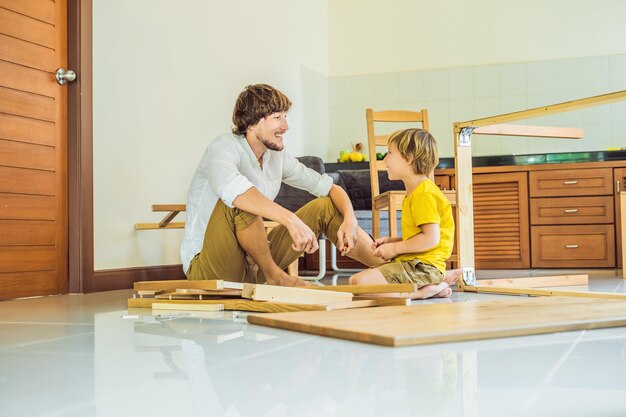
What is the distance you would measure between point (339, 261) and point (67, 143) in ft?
9.02

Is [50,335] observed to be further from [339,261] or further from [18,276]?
[339,261]

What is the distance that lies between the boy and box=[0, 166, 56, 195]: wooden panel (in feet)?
5.01

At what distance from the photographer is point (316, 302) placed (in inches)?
91.8

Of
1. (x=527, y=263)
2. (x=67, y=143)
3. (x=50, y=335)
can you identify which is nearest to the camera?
(x=50, y=335)

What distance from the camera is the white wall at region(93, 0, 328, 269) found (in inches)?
154

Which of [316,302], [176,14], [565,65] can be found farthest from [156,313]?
[565,65]

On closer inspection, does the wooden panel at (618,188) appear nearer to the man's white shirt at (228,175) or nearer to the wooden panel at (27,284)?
the man's white shirt at (228,175)

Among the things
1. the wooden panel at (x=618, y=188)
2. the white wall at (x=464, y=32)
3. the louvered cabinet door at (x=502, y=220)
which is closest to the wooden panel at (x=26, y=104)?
the louvered cabinet door at (x=502, y=220)

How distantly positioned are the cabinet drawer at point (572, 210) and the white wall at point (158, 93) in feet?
7.00

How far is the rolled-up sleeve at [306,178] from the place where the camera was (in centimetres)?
309

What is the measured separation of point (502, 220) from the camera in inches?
230

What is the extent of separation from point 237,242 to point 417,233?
723mm

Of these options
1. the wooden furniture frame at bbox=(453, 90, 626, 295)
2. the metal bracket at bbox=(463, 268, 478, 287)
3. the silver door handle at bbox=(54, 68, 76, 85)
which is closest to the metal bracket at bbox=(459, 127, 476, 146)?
the wooden furniture frame at bbox=(453, 90, 626, 295)

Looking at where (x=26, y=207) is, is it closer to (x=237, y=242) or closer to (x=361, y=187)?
(x=237, y=242)
